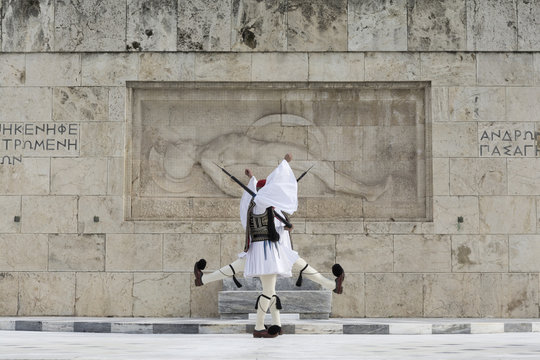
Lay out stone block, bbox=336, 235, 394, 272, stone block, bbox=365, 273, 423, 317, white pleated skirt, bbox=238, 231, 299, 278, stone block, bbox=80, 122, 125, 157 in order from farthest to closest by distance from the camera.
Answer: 1. stone block, bbox=80, 122, 125, 157
2. stone block, bbox=336, 235, 394, 272
3. stone block, bbox=365, 273, 423, 317
4. white pleated skirt, bbox=238, 231, 299, 278

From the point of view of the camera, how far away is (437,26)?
1421 cm

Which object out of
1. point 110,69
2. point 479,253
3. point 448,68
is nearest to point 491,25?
point 448,68

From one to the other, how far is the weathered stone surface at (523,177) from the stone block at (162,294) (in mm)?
5013

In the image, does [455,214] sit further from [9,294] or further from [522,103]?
[9,294]

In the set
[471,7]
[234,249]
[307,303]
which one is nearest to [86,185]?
[234,249]

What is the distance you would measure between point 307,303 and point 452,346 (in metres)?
3.68

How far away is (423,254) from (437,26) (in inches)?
135

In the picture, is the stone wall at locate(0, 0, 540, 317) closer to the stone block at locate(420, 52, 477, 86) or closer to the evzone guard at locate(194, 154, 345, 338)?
the stone block at locate(420, 52, 477, 86)

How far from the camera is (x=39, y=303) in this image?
13.8m

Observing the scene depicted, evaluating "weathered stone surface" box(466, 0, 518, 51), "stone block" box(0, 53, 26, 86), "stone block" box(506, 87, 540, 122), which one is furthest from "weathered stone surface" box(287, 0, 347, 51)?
"stone block" box(0, 53, 26, 86)

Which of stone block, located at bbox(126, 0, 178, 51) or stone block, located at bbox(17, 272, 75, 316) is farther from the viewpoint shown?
stone block, located at bbox(126, 0, 178, 51)

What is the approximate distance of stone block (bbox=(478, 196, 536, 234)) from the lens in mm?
13938

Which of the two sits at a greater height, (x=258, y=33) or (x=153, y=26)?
(x=153, y=26)

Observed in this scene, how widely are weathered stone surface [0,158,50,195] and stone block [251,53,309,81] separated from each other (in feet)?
11.2
